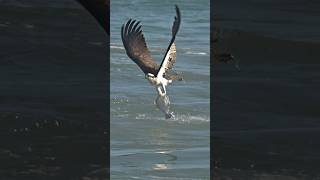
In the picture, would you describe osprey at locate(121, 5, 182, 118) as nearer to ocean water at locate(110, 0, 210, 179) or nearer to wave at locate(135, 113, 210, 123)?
ocean water at locate(110, 0, 210, 179)

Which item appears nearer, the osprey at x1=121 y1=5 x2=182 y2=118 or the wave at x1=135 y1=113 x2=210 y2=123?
the osprey at x1=121 y1=5 x2=182 y2=118

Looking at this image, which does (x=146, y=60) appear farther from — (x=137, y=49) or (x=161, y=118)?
(x=161, y=118)

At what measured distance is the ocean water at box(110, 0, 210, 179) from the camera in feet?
37.4

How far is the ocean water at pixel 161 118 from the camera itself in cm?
1140

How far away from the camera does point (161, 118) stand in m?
13.6

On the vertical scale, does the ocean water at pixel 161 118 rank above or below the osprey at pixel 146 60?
below

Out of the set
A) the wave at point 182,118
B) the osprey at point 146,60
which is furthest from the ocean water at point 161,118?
the osprey at point 146,60
